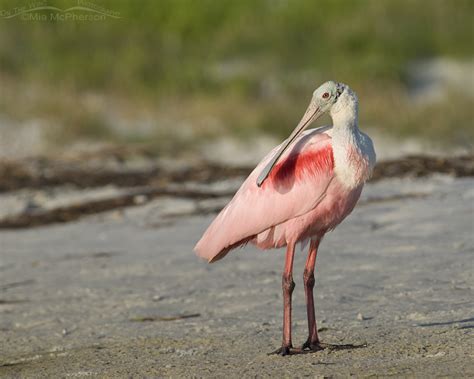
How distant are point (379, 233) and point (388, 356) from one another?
3.61 meters

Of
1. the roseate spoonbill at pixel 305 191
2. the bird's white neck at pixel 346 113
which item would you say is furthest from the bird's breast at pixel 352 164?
the bird's white neck at pixel 346 113

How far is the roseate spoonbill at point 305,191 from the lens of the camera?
254 inches

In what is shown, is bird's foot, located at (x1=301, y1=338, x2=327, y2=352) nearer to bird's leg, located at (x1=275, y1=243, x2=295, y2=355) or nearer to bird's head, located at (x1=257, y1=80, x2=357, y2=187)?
bird's leg, located at (x1=275, y1=243, x2=295, y2=355)

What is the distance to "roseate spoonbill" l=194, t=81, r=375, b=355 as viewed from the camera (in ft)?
21.2

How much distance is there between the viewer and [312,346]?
6.63m

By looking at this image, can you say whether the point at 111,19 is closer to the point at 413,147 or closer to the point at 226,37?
the point at 226,37

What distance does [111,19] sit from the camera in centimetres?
2208

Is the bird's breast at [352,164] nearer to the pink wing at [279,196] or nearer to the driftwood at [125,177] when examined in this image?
the pink wing at [279,196]

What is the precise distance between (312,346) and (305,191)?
83 cm

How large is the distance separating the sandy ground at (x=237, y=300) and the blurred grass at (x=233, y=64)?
4873 mm

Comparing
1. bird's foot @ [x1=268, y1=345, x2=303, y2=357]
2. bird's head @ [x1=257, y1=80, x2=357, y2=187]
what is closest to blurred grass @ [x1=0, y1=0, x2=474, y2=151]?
bird's head @ [x1=257, y1=80, x2=357, y2=187]

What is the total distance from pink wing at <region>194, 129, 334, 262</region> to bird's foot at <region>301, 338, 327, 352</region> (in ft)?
2.16

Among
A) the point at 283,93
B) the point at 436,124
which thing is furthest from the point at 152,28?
the point at 436,124

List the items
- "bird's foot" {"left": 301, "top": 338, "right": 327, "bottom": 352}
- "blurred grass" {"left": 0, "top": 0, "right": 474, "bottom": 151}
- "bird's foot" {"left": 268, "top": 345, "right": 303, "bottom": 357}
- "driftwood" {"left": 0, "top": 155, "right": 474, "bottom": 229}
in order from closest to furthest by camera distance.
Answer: "bird's foot" {"left": 268, "top": 345, "right": 303, "bottom": 357} < "bird's foot" {"left": 301, "top": 338, "right": 327, "bottom": 352} < "driftwood" {"left": 0, "top": 155, "right": 474, "bottom": 229} < "blurred grass" {"left": 0, "top": 0, "right": 474, "bottom": 151}
